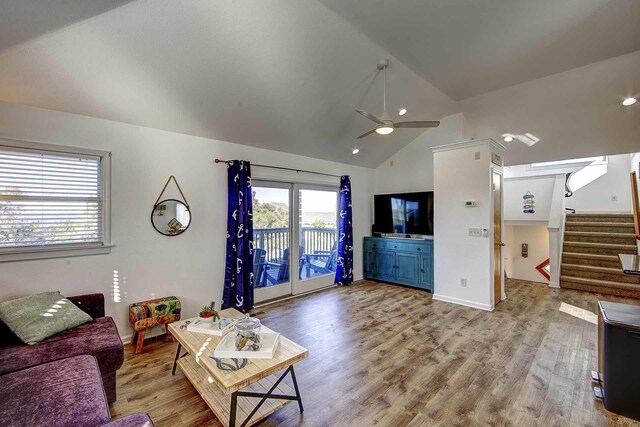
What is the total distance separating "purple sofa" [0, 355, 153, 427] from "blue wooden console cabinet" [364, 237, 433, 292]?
4.62 meters

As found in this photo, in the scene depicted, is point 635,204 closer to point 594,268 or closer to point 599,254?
point 594,268

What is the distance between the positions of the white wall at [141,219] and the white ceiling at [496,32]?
236cm

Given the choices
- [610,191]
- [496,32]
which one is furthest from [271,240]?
[610,191]

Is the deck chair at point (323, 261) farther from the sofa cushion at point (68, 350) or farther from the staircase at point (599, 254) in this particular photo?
the staircase at point (599, 254)

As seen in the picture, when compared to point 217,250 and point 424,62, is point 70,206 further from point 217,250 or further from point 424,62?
point 424,62

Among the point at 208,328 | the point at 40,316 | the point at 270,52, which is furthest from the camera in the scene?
the point at 270,52

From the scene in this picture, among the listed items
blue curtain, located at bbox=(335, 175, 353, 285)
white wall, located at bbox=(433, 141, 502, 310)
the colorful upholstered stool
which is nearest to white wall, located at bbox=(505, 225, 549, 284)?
white wall, located at bbox=(433, 141, 502, 310)

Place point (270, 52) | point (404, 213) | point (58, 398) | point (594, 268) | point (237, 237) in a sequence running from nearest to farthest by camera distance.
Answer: point (58, 398), point (270, 52), point (237, 237), point (594, 268), point (404, 213)

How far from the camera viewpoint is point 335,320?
3.73 metres

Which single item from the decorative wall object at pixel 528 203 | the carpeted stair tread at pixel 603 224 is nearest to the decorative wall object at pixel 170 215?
the decorative wall object at pixel 528 203

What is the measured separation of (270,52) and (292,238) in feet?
9.27

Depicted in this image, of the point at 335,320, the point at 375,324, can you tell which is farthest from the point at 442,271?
the point at 335,320

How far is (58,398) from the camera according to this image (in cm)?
150

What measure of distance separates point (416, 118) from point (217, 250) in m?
3.89
